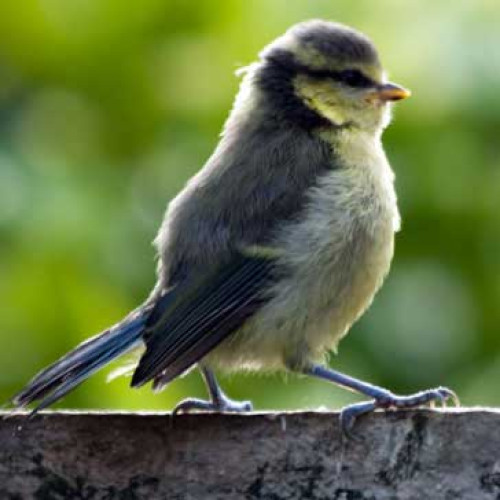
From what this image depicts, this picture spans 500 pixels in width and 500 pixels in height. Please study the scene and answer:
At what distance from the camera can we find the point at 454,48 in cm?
369

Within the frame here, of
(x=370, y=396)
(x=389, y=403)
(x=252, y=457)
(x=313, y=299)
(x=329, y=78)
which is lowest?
(x=252, y=457)

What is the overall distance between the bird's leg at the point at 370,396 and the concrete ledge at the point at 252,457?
0.02 meters

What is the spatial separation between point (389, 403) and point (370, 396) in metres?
0.22

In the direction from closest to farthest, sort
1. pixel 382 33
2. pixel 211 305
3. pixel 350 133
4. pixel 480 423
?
1. pixel 480 423
2. pixel 211 305
3. pixel 350 133
4. pixel 382 33

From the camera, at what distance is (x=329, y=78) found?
328cm

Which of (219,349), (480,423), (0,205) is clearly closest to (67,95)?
(0,205)

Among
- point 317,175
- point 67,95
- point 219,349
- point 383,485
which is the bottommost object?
point 383,485

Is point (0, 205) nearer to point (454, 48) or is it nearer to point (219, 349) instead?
point (219, 349)

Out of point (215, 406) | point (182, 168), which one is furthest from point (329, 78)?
point (215, 406)

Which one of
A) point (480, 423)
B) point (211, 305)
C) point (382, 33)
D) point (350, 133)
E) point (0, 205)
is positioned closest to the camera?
point (480, 423)

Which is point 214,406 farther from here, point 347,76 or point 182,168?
point 182,168

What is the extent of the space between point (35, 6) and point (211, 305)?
1.35 m

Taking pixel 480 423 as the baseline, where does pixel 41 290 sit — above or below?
above

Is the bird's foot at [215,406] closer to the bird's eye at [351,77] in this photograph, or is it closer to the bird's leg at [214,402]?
the bird's leg at [214,402]
